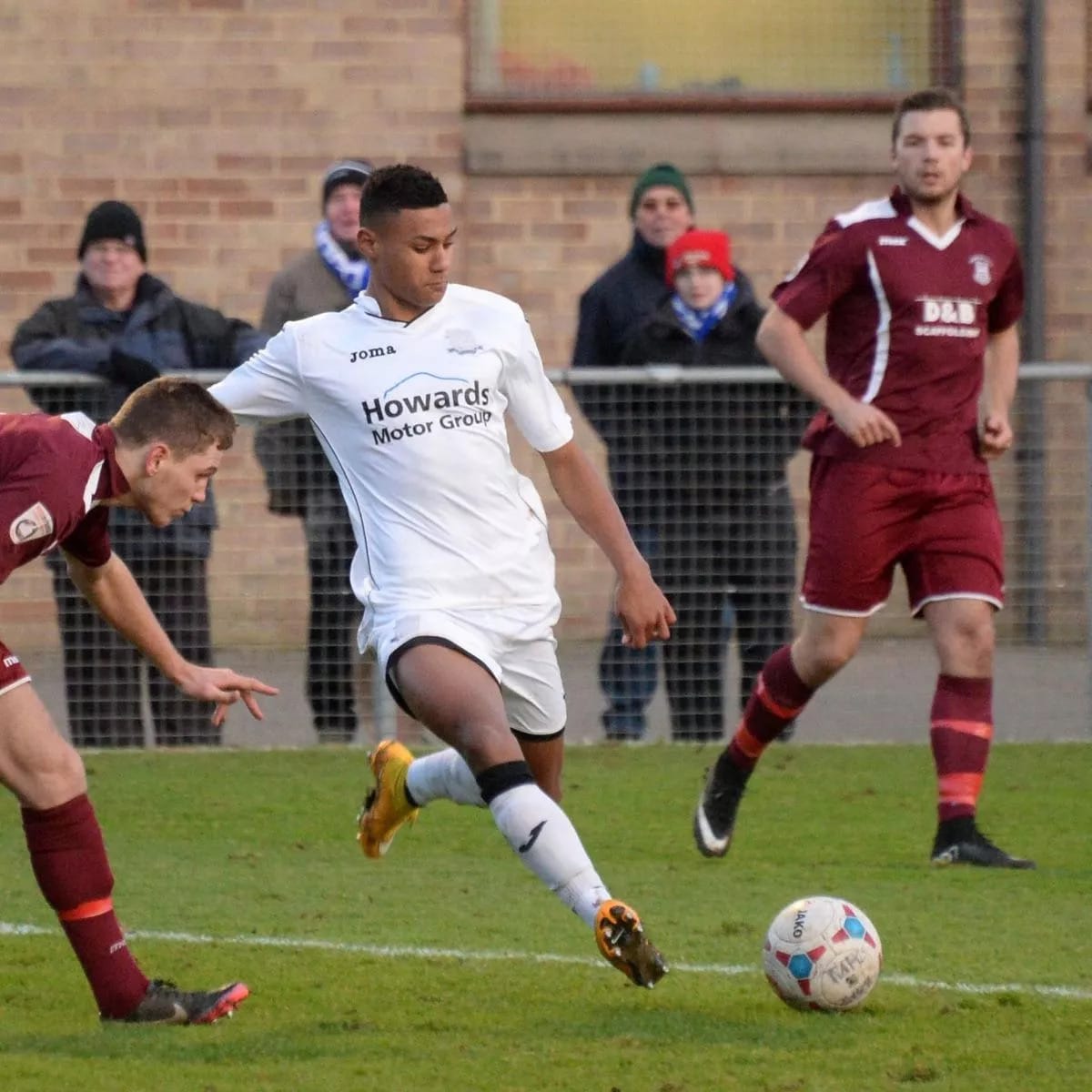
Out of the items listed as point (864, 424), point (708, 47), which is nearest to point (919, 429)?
point (864, 424)

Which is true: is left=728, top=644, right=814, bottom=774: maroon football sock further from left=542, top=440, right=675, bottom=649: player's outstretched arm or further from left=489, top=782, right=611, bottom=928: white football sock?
left=489, top=782, right=611, bottom=928: white football sock

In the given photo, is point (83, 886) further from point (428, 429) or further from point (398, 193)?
point (398, 193)

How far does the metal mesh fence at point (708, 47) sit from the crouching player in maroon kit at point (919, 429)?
6.73 metres

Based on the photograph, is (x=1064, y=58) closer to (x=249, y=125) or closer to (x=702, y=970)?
(x=249, y=125)

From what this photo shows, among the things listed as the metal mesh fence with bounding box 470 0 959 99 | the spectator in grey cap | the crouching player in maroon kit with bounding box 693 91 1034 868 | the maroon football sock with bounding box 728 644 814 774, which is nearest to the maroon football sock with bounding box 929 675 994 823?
the crouching player in maroon kit with bounding box 693 91 1034 868

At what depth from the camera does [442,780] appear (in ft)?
22.2

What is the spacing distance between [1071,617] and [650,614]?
5.25 meters

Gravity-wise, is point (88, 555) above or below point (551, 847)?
above

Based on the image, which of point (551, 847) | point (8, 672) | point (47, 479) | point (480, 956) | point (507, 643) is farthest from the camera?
point (480, 956)

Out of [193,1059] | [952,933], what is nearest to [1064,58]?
[952,933]

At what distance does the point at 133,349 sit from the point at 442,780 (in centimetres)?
405

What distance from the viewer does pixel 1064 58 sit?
14.5 m

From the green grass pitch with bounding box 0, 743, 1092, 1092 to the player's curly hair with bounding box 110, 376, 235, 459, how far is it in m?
1.32

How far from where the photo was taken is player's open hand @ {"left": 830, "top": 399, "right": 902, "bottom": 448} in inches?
301
